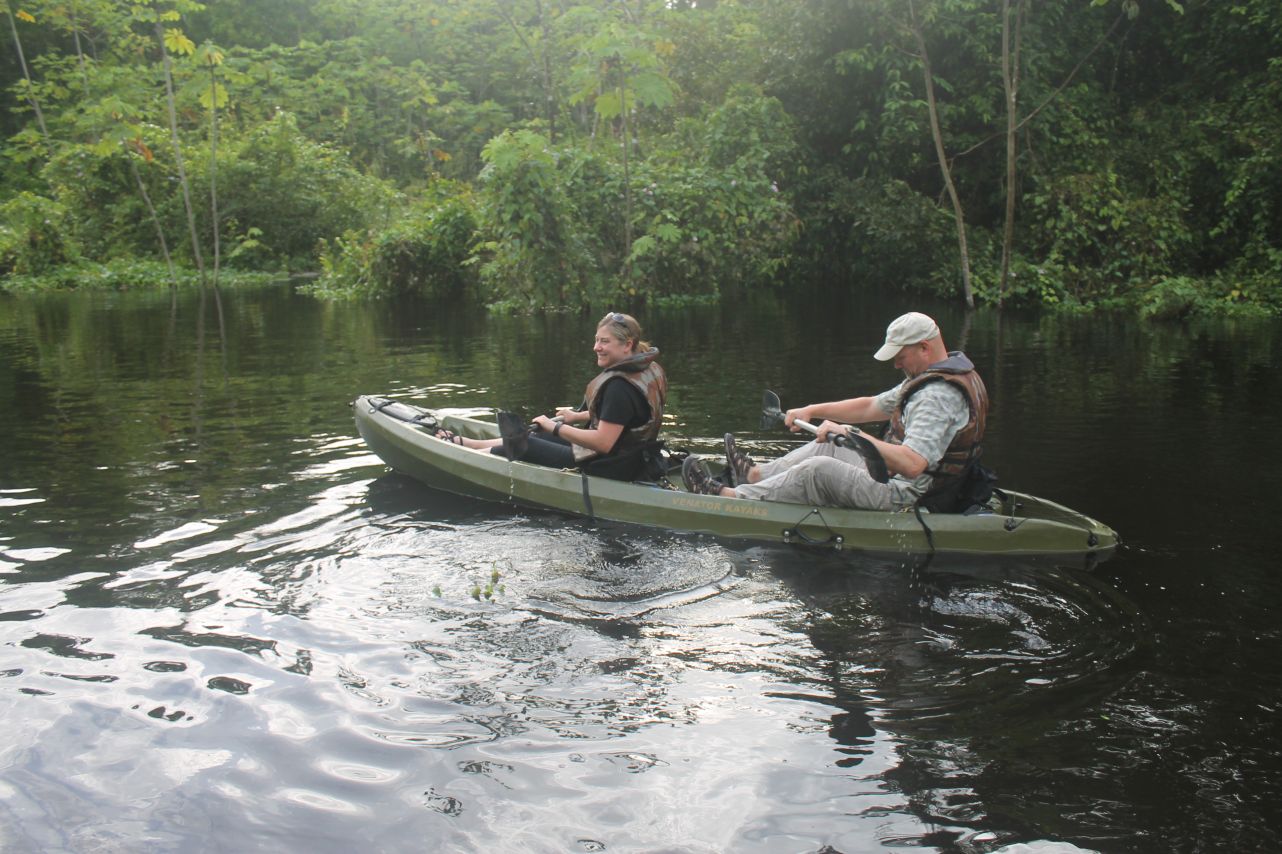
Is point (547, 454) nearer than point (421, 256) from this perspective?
Yes

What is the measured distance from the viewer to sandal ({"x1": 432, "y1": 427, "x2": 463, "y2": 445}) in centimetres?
779

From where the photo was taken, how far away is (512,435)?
7.16 m

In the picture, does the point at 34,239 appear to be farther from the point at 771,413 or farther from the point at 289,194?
the point at 771,413

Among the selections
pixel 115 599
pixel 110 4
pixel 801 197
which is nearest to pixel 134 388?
pixel 115 599

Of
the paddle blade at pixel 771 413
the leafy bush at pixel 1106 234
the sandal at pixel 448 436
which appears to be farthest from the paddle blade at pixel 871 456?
the leafy bush at pixel 1106 234

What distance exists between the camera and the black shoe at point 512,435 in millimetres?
7137

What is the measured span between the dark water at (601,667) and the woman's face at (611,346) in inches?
40.3

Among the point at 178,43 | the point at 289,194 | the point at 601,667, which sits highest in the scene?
the point at 178,43

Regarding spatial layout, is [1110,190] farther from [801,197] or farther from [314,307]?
[314,307]

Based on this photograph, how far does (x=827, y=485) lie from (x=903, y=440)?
1.64 feet

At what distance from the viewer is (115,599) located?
5.48 metres

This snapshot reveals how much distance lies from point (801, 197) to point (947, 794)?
19.4 metres

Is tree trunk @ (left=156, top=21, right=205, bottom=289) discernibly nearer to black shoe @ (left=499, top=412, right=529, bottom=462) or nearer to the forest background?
the forest background

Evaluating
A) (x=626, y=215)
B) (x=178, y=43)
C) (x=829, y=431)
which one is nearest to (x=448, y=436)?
(x=829, y=431)
